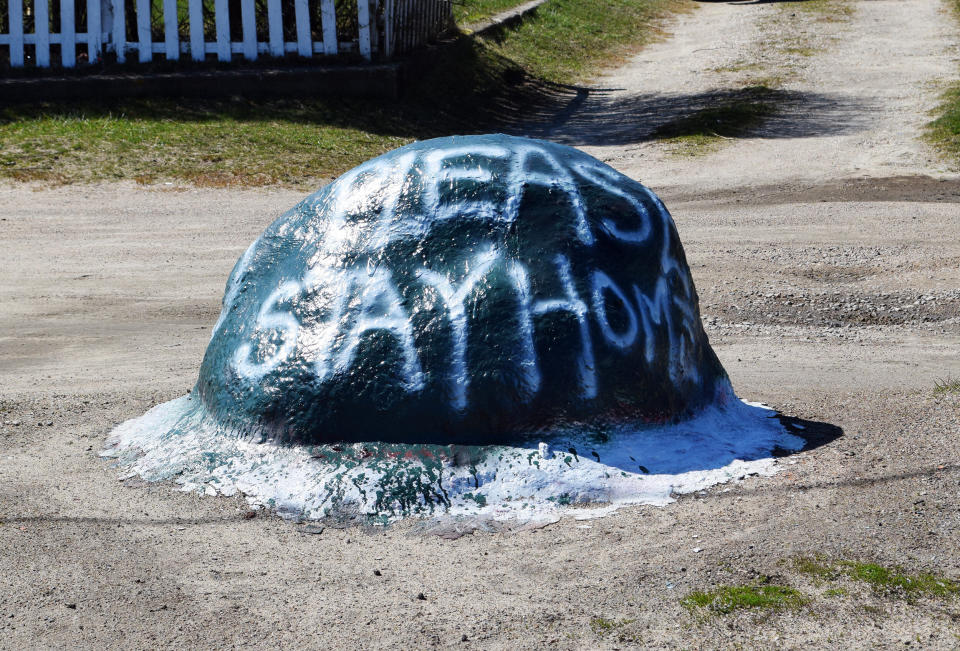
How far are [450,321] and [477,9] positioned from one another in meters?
16.6

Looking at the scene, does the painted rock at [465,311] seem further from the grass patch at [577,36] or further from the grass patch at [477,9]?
the grass patch at [477,9]

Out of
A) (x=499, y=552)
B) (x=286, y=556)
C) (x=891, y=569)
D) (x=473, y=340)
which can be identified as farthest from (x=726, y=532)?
(x=286, y=556)

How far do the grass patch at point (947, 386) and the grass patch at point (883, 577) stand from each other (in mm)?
2240

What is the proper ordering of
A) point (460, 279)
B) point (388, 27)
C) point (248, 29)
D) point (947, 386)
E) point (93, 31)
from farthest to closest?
point (388, 27), point (248, 29), point (93, 31), point (947, 386), point (460, 279)

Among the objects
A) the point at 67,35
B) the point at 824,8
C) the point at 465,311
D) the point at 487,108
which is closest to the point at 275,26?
the point at 67,35

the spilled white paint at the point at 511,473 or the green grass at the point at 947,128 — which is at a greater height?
the green grass at the point at 947,128

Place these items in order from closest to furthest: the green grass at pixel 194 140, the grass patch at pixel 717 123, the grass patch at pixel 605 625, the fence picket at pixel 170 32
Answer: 1. the grass patch at pixel 605 625
2. the green grass at pixel 194 140
3. the grass patch at pixel 717 123
4. the fence picket at pixel 170 32

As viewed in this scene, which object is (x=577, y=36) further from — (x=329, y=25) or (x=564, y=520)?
(x=564, y=520)

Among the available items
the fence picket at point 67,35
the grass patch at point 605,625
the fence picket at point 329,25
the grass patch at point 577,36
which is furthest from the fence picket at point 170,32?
the grass patch at point 605,625

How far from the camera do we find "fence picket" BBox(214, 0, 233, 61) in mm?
13977

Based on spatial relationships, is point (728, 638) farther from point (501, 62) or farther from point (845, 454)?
point (501, 62)

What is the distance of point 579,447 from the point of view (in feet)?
14.9

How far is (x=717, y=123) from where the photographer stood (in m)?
14.0

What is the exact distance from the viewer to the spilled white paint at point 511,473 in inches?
174
